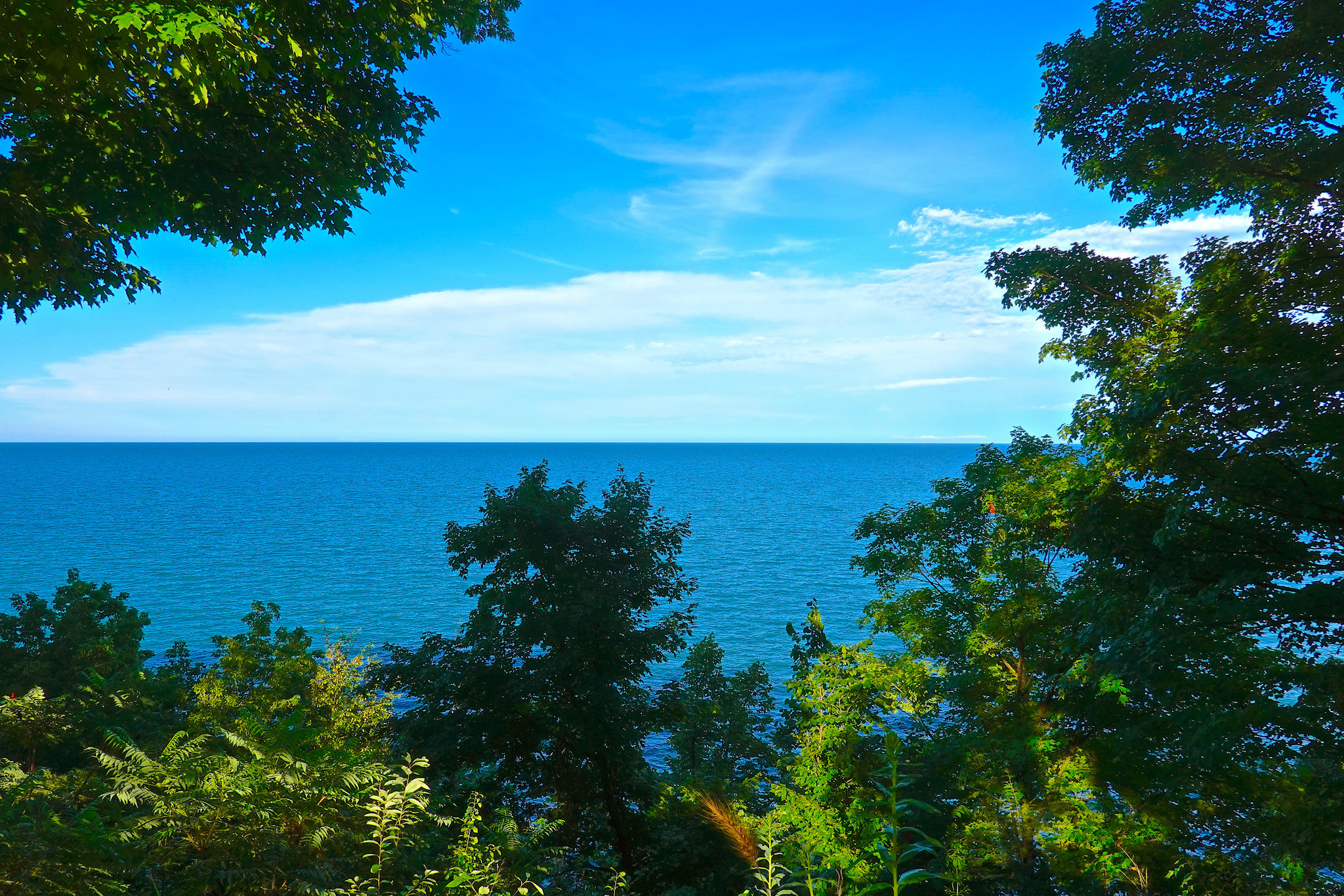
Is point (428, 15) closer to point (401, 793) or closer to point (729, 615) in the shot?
point (401, 793)

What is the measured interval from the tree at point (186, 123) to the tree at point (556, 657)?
9.47 m

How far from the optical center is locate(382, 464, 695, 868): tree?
49.4 feet

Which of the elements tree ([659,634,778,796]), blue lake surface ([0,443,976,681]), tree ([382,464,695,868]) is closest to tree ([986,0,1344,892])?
tree ([382,464,695,868])

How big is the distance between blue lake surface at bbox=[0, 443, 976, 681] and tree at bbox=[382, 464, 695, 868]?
828 cm

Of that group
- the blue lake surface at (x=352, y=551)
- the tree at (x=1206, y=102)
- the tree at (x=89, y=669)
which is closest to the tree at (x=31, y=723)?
the tree at (x=89, y=669)

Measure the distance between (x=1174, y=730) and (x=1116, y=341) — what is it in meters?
6.58

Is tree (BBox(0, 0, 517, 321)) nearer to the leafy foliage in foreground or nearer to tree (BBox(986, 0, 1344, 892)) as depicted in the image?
the leafy foliage in foreground

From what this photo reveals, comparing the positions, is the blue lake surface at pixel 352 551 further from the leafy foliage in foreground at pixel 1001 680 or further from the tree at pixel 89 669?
the leafy foliage in foreground at pixel 1001 680

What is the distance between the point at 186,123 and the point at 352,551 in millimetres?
61308

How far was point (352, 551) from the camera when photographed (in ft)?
198

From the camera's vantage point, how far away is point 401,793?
163 inches

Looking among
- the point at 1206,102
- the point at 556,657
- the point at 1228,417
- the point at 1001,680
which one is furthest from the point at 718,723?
the point at 1206,102

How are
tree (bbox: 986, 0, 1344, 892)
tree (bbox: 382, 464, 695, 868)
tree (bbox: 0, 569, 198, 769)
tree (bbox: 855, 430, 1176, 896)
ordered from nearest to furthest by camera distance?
tree (bbox: 986, 0, 1344, 892), tree (bbox: 855, 430, 1176, 896), tree (bbox: 382, 464, 695, 868), tree (bbox: 0, 569, 198, 769)

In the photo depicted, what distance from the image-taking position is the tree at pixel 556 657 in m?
15.0
